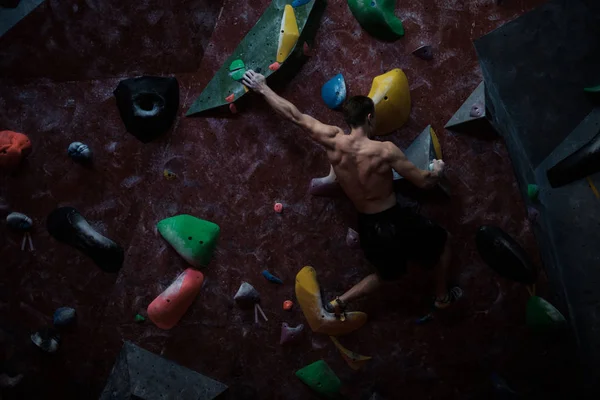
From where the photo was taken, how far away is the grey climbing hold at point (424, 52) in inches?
148

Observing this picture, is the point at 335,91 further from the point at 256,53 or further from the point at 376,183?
the point at 376,183

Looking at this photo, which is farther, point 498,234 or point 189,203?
point 189,203

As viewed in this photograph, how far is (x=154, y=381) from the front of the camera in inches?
152

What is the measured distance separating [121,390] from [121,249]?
83 centimetres

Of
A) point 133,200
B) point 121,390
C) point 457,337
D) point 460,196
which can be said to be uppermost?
point 460,196

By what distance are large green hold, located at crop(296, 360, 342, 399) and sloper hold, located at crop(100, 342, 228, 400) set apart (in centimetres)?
50

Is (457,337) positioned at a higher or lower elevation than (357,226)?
lower

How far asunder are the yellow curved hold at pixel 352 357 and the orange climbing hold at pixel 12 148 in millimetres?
2168

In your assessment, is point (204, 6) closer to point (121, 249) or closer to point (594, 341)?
point (121, 249)

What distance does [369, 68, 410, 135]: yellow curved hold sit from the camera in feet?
12.1

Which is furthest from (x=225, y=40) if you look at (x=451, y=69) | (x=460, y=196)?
(x=460, y=196)

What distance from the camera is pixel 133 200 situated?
3967 millimetres

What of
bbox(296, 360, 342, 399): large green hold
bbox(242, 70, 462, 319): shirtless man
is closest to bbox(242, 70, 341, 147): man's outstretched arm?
bbox(242, 70, 462, 319): shirtless man

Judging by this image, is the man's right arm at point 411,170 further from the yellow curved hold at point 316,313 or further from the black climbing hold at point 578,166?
the yellow curved hold at point 316,313
